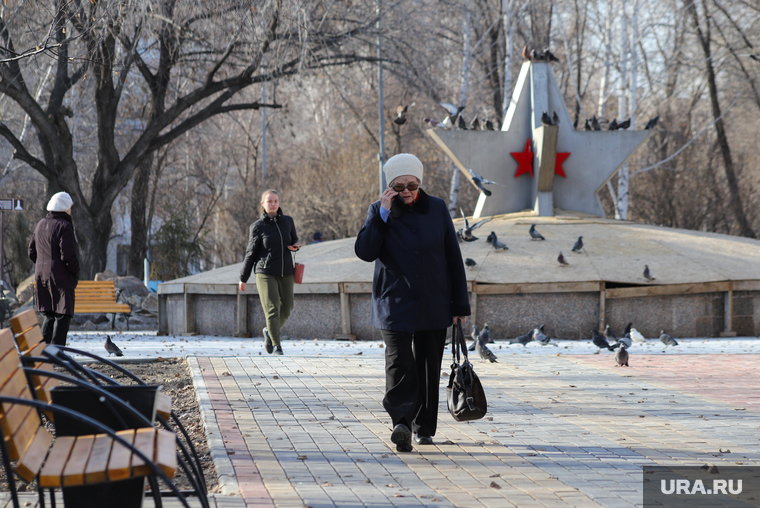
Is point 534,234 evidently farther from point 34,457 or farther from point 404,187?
point 34,457

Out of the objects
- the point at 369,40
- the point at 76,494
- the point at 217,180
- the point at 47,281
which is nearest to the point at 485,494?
the point at 76,494

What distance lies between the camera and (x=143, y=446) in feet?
10.5

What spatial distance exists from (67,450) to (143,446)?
1.05 feet

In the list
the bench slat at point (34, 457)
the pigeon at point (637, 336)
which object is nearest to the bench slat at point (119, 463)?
the bench slat at point (34, 457)

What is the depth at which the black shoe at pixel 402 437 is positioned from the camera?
5.13 meters

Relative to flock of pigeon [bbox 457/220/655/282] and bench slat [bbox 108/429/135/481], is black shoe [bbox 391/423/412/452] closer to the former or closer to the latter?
bench slat [bbox 108/429/135/481]

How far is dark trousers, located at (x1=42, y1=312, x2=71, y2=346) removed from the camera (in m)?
8.97

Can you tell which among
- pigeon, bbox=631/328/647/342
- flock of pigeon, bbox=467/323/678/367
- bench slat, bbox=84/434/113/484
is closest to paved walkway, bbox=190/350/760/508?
flock of pigeon, bbox=467/323/678/367

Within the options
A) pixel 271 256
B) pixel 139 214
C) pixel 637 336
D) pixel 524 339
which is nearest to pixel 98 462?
pixel 271 256

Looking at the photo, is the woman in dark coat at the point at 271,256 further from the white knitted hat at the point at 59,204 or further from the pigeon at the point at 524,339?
the pigeon at the point at 524,339

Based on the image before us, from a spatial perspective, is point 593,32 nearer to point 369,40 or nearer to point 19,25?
point 369,40

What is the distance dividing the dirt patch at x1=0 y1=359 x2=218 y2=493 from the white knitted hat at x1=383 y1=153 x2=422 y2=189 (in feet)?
7.13

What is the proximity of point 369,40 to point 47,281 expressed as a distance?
9657 millimetres

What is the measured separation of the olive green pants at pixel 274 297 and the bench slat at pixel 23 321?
18.8 ft
